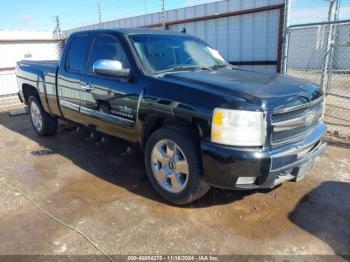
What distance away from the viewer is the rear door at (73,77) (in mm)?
4836

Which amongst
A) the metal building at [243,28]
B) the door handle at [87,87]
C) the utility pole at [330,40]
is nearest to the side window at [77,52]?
the door handle at [87,87]

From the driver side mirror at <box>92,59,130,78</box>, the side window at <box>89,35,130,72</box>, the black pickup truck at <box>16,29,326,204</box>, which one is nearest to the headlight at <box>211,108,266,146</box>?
the black pickup truck at <box>16,29,326,204</box>

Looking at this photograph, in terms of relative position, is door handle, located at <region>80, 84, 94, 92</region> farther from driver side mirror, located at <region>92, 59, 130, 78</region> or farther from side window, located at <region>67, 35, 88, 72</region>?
driver side mirror, located at <region>92, 59, 130, 78</region>

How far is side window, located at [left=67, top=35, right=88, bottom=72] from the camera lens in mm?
4874

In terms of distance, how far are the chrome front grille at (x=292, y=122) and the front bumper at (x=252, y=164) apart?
0.31ft

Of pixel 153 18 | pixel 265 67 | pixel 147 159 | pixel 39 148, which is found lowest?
pixel 39 148

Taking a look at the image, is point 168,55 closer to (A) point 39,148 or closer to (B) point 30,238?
(B) point 30,238

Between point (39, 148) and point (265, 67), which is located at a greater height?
point (265, 67)

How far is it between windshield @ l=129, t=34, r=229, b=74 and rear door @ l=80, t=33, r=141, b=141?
24 cm

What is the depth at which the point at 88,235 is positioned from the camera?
3.16 metres

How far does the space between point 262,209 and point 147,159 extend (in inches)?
55.4

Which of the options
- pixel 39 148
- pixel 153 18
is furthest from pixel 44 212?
pixel 153 18

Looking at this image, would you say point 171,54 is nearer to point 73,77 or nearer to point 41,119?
point 73,77

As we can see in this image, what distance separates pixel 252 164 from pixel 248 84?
90 cm
